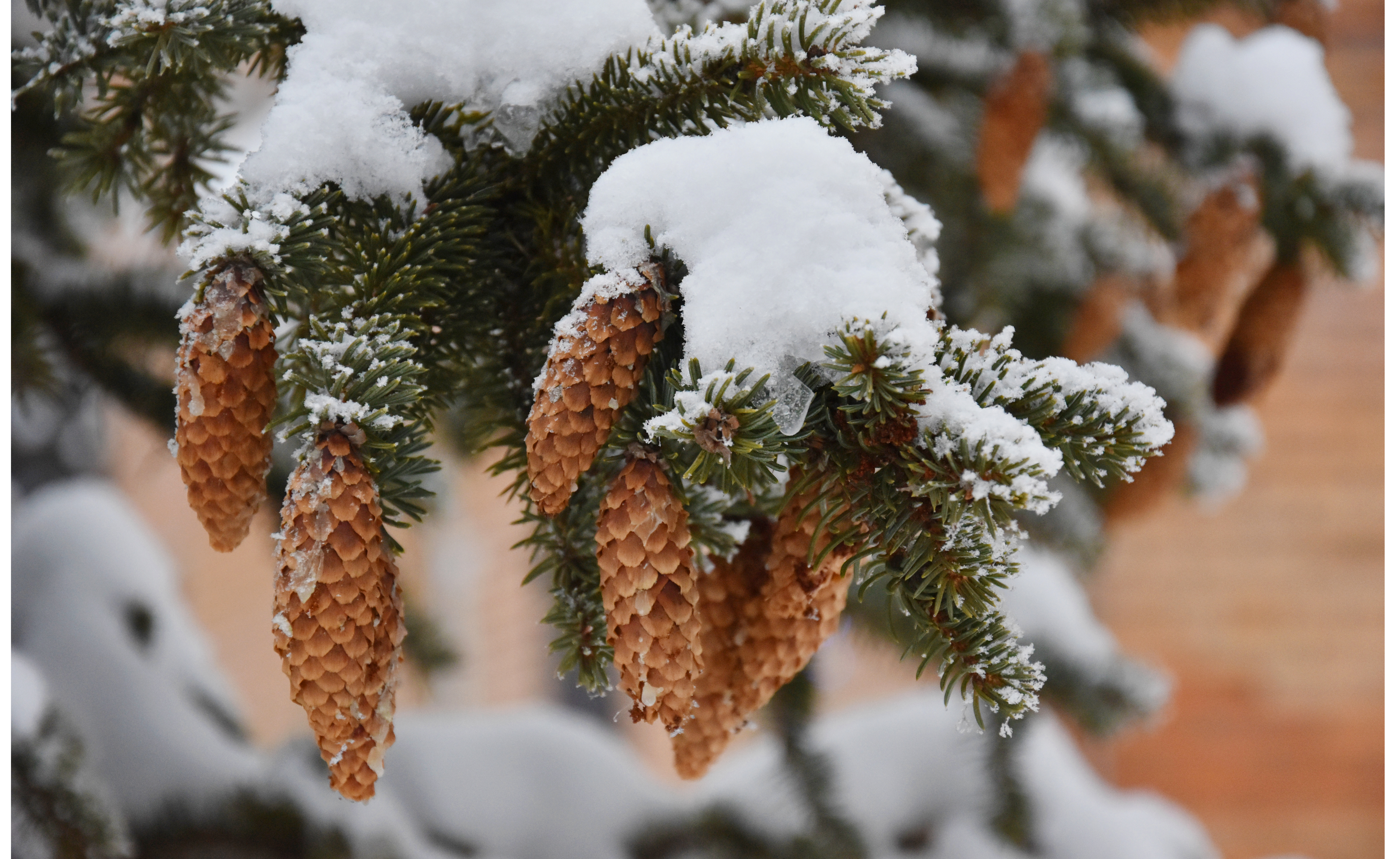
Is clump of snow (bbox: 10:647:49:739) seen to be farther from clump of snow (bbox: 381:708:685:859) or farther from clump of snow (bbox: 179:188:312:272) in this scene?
clump of snow (bbox: 179:188:312:272)

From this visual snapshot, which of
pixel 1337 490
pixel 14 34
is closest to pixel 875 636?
pixel 14 34

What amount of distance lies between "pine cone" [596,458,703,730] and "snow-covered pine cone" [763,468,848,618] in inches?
1.5

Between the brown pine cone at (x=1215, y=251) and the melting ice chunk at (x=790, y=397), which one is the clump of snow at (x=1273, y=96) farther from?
the melting ice chunk at (x=790, y=397)

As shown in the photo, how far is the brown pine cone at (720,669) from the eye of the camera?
36 centimetres

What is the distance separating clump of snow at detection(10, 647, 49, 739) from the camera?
61 cm

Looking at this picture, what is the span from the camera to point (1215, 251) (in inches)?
26.3

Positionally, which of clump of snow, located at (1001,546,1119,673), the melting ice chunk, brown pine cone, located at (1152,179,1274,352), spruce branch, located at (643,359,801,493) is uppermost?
brown pine cone, located at (1152,179,1274,352)

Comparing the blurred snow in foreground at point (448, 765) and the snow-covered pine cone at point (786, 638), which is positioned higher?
the blurred snow in foreground at point (448, 765)

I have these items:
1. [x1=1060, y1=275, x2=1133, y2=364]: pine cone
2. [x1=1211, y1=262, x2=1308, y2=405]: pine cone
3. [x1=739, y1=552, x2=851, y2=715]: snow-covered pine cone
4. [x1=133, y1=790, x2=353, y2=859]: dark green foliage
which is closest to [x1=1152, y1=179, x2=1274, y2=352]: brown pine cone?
[x1=1211, y1=262, x2=1308, y2=405]: pine cone

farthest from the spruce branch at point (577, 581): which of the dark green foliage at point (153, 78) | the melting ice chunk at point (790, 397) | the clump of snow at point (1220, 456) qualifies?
the clump of snow at point (1220, 456)

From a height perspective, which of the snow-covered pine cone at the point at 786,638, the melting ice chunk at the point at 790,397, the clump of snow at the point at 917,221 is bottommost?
the snow-covered pine cone at the point at 786,638

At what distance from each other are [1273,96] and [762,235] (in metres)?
0.60

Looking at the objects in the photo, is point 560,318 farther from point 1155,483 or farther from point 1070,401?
point 1155,483

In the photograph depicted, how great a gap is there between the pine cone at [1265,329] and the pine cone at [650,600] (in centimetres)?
57
